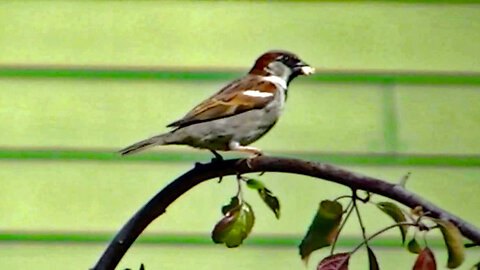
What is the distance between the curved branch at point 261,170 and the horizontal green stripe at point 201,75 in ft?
2.05

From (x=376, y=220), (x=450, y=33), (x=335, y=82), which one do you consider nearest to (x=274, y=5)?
(x=335, y=82)

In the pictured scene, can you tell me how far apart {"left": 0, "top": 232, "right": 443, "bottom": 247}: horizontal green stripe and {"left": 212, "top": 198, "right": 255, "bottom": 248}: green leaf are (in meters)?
0.63

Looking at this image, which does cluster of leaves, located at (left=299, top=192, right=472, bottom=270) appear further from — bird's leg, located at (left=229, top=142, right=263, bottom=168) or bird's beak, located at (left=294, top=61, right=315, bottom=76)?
bird's beak, located at (left=294, top=61, right=315, bottom=76)

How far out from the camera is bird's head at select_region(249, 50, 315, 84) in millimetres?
1244

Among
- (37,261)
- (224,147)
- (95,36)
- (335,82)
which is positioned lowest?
(37,261)

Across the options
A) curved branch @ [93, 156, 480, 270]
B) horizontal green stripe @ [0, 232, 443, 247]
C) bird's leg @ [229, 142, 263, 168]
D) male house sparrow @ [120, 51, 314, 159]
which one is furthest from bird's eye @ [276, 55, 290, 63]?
horizontal green stripe @ [0, 232, 443, 247]

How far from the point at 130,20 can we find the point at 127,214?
1.08ft

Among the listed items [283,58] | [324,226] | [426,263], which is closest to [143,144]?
[283,58]

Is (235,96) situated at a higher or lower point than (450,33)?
lower

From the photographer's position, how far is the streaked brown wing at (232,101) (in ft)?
3.98

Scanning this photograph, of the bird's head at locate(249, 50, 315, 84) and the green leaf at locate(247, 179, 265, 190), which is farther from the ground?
the bird's head at locate(249, 50, 315, 84)

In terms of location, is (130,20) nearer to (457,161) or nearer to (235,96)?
(235,96)

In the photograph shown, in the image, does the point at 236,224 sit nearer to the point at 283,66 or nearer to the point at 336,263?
the point at 336,263

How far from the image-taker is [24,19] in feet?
5.16
